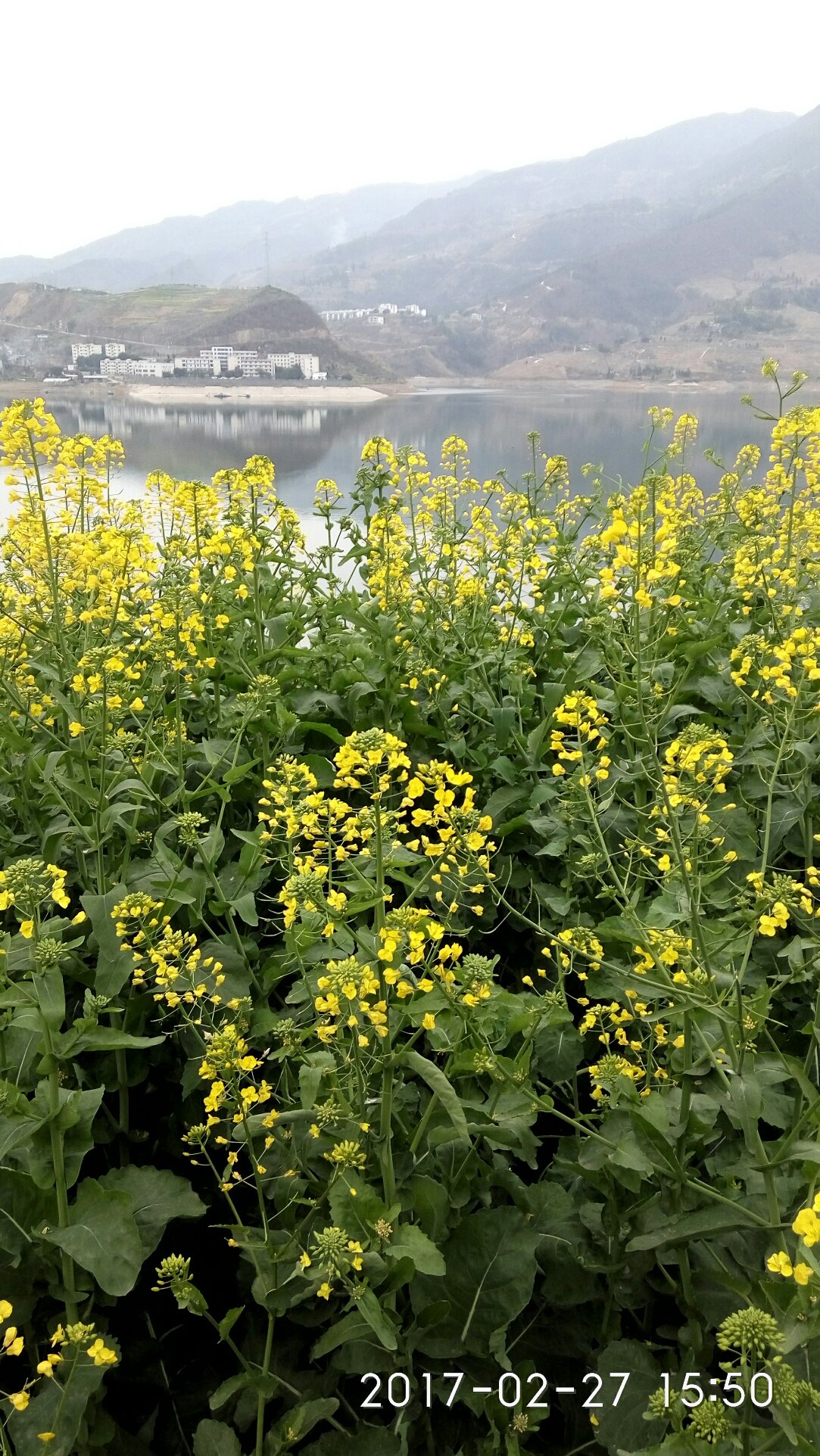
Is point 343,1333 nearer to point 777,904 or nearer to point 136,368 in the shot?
point 777,904

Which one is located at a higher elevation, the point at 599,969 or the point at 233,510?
the point at 233,510

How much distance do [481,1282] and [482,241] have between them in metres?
23.8

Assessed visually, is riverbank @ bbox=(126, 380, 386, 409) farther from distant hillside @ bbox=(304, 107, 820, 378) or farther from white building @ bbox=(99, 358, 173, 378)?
distant hillside @ bbox=(304, 107, 820, 378)

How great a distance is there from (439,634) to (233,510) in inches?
35.1

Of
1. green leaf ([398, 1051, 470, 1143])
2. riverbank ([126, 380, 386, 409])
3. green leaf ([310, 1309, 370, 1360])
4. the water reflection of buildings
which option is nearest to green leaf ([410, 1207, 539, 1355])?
green leaf ([310, 1309, 370, 1360])

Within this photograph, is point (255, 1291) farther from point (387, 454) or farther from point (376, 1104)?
point (387, 454)

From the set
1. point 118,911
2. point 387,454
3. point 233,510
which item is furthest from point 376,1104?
point 387,454

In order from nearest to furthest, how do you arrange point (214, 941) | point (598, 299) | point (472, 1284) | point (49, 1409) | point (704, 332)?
point (49, 1409) → point (472, 1284) → point (214, 941) → point (704, 332) → point (598, 299)

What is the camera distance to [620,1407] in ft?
5.27

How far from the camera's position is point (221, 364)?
7145 millimetres

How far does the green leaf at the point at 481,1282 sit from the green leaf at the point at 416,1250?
26cm

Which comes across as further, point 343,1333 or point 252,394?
point 252,394

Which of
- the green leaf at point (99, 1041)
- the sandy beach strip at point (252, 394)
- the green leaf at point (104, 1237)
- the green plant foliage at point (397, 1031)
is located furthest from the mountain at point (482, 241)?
the green leaf at point (104, 1237)

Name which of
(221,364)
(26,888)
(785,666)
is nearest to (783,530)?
(785,666)
